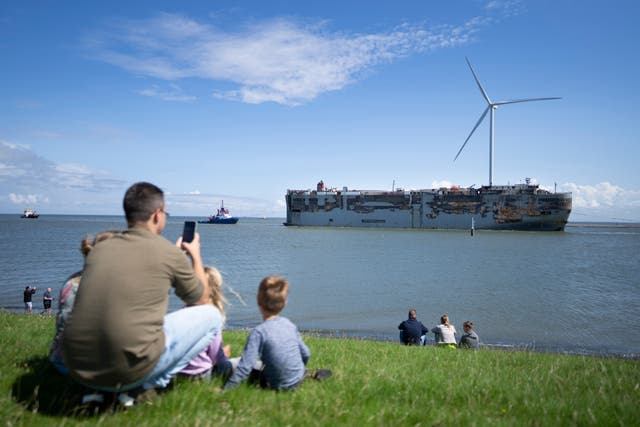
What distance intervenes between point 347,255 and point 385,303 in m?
21.5

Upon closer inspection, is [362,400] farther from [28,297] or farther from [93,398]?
[28,297]

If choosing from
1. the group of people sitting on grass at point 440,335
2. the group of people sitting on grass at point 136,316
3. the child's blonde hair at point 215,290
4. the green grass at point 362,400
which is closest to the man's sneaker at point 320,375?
the green grass at point 362,400

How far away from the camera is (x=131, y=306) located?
2.64m

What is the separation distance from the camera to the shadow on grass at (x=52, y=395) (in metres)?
2.89

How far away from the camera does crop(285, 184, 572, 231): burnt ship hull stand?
248ft

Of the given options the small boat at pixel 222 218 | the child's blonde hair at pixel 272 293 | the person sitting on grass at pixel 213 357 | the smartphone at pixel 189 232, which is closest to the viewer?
the smartphone at pixel 189 232

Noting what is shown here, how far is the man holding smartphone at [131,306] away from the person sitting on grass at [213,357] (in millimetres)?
617

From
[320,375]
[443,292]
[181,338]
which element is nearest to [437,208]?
[443,292]

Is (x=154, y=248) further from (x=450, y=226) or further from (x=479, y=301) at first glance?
(x=450, y=226)

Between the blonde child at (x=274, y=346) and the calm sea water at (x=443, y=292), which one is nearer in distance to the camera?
the blonde child at (x=274, y=346)

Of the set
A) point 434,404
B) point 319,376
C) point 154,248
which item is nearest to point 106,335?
point 154,248

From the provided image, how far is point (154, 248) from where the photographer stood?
278 centimetres

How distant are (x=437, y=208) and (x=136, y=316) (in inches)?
3358

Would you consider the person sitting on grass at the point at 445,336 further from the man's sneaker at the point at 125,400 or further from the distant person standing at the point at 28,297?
the distant person standing at the point at 28,297
